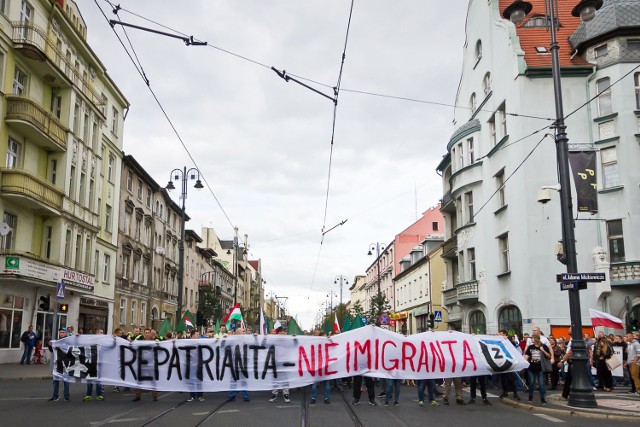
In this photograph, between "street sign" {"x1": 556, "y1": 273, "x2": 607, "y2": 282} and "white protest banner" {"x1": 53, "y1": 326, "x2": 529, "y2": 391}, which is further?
"street sign" {"x1": 556, "y1": 273, "x2": 607, "y2": 282}

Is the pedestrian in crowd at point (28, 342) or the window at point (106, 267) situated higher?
the window at point (106, 267)

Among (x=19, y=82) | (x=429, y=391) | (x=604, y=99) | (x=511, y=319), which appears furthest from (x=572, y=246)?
(x=19, y=82)

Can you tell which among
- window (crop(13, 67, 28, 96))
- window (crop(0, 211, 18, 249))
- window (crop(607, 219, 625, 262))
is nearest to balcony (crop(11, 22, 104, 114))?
window (crop(13, 67, 28, 96))

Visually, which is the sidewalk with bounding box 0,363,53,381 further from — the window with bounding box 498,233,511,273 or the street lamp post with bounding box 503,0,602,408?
the window with bounding box 498,233,511,273

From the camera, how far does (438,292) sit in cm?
4688

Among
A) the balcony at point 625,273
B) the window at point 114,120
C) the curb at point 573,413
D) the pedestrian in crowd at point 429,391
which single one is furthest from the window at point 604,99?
the window at point 114,120

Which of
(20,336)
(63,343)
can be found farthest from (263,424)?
(20,336)

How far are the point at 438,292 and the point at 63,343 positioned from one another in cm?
3665

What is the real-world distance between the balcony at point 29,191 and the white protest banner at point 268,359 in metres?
14.8

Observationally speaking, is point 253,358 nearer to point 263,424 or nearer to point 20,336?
point 263,424

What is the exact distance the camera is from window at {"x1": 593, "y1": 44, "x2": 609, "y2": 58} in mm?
26031

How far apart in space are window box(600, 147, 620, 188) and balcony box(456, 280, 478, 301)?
818 cm

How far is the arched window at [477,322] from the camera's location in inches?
1214

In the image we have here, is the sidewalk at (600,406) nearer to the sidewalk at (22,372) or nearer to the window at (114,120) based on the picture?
the sidewalk at (22,372)
